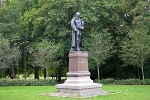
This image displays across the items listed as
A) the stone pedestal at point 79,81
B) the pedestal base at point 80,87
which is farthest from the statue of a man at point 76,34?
the pedestal base at point 80,87

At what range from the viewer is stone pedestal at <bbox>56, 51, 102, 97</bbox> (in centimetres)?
1694

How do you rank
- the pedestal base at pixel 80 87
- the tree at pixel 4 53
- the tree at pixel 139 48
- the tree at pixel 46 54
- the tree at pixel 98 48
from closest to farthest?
the pedestal base at pixel 80 87 → the tree at pixel 139 48 → the tree at pixel 4 53 → the tree at pixel 98 48 → the tree at pixel 46 54

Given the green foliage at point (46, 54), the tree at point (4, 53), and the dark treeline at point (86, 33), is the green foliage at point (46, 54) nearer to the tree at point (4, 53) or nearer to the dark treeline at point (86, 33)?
the dark treeline at point (86, 33)

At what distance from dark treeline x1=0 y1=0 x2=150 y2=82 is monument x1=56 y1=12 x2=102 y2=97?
Result: 453 inches

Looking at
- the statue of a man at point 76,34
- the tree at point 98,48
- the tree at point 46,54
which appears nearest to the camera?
the statue of a man at point 76,34

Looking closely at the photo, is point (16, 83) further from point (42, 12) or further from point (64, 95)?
point (64, 95)

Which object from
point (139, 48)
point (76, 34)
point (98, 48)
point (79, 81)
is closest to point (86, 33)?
point (98, 48)

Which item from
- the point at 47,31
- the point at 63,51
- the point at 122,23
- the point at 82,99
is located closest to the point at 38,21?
the point at 47,31

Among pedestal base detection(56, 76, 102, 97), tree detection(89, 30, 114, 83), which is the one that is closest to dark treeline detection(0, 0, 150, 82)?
tree detection(89, 30, 114, 83)

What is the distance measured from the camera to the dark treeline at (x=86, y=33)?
30.6m

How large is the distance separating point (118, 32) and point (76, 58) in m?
17.9

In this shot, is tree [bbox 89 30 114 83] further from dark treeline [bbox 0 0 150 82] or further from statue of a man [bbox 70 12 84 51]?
statue of a man [bbox 70 12 84 51]

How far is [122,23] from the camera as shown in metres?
35.0

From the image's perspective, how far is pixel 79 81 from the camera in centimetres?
1761
